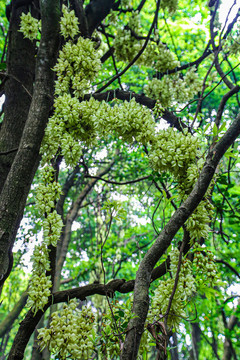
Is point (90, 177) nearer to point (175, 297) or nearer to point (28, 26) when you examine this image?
point (175, 297)

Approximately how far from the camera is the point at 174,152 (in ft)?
6.11

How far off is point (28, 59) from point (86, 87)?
113 centimetres

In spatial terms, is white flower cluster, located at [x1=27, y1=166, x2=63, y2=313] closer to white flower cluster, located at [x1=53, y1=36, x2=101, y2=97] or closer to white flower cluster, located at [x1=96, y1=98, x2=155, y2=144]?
white flower cluster, located at [x1=96, y1=98, x2=155, y2=144]

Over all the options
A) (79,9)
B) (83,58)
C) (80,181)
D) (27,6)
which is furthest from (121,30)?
(80,181)

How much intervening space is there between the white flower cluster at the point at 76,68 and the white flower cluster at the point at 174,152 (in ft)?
2.69

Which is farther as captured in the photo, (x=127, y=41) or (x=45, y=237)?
(x=127, y=41)

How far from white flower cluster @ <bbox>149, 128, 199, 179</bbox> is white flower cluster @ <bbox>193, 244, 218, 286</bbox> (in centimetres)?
56

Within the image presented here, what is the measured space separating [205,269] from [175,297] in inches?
11.0

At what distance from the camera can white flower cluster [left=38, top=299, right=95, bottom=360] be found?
1462 millimetres

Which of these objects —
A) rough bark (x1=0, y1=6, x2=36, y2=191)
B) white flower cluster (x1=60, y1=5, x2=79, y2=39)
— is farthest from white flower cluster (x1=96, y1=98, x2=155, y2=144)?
white flower cluster (x1=60, y1=5, x2=79, y2=39)

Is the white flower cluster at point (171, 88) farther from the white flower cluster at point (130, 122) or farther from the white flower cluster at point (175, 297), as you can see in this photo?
the white flower cluster at point (175, 297)

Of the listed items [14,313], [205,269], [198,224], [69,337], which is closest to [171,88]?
[198,224]

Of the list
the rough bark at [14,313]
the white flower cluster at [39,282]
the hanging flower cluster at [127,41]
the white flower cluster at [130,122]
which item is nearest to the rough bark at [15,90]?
the white flower cluster at [130,122]

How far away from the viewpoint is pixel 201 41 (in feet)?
26.5
